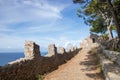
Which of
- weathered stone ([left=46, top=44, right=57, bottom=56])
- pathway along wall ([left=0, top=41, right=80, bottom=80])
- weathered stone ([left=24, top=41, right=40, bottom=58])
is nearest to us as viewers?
pathway along wall ([left=0, top=41, right=80, bottom=80])

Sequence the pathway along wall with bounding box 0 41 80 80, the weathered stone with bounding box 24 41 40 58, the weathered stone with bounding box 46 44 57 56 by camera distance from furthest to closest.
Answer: the weathered stone with bounding box 46 44 57 56
the weathered stone with bounding box 24 41 40 58
the pathway along wall with bounding box 0 41 80 80

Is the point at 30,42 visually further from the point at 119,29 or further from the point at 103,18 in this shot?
the point at 103,18

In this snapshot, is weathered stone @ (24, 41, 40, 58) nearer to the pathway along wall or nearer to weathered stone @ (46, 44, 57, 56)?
the pathway along wall

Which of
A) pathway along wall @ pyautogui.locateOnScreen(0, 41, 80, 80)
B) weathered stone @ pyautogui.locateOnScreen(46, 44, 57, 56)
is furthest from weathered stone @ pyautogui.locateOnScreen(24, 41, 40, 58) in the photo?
weathered stone @ pyautogui.locateOnScreen(46, 44, 57, 56)

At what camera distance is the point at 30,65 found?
13469 mm

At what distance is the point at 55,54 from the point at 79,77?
21.3 ft

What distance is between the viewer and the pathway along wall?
10.5m

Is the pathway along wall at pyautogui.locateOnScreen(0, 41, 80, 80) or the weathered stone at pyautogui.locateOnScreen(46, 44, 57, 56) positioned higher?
the weathered stone at pyautogui.locateOnScreen(46, 44, 57, 56)

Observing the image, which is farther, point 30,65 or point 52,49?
point 52,49

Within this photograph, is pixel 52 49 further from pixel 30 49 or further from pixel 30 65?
pixel 30 65

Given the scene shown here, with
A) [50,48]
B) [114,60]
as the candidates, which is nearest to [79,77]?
[114,60]

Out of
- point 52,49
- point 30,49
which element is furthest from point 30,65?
point 52,49

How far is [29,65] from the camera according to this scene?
43.6 ft

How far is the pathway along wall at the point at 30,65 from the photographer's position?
34.4 ft
